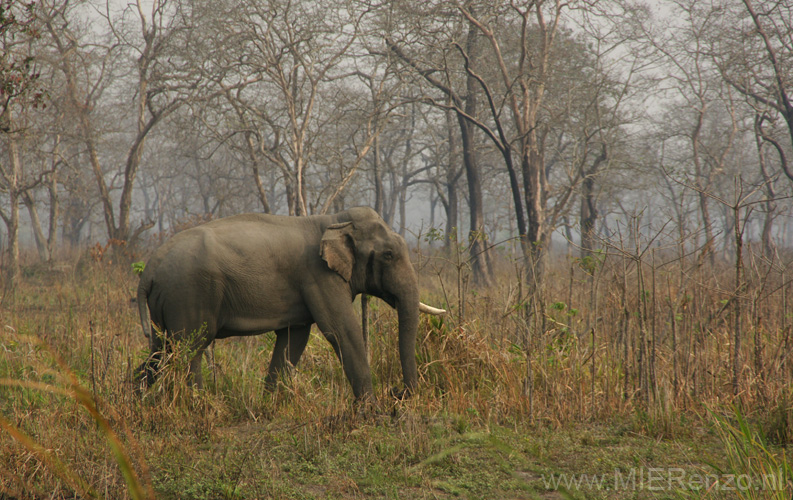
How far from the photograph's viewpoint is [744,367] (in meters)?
5.13

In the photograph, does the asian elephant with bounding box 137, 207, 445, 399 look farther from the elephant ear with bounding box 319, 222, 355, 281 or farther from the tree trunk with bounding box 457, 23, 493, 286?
the tree trunk with bounding box 457, 23, 493, 286

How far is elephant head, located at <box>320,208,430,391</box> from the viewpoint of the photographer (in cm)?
532

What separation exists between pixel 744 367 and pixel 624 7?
Answer: 9979 mm

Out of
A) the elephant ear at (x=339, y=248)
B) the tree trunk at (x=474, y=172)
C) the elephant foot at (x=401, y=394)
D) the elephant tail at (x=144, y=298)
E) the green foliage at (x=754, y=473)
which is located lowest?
the green foliage at (x=754, y=473)

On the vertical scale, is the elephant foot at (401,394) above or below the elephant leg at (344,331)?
below

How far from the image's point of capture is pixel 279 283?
5.22m

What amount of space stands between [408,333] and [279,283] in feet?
3.97

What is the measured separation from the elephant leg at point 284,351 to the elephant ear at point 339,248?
0.81 metres

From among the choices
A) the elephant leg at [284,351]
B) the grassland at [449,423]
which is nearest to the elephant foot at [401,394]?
the grassland at [449,423]

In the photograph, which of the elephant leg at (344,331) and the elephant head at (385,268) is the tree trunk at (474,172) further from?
the elephant leg at (344,331)

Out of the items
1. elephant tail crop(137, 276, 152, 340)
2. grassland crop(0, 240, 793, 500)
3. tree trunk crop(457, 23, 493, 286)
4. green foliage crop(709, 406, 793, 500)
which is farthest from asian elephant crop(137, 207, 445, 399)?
tree trunk crop(457, 23, 493, 286)

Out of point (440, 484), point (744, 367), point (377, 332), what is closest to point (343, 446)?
point (440, 484)

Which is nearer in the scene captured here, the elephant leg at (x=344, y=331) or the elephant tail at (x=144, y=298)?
the elephant tail at (x=144, y=298)

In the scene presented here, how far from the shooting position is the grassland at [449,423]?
140 inches
